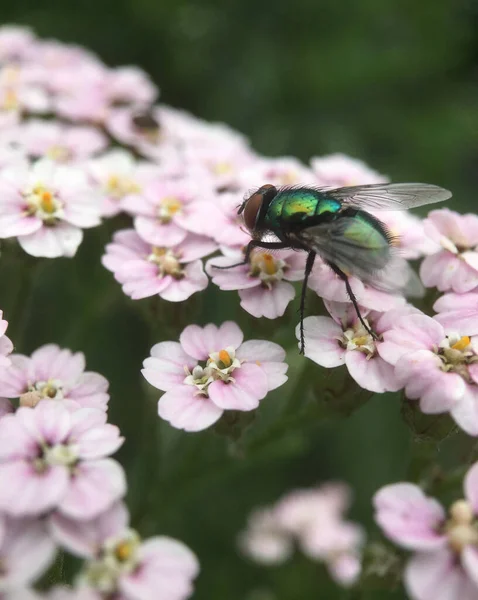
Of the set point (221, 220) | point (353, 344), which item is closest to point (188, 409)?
point (353, 344)

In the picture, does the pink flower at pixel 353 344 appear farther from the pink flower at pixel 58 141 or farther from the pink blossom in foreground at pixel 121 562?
the pink flower at pixel 58 141

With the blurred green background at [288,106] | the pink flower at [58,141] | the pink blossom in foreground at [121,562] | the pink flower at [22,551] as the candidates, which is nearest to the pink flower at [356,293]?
the pink blossom in foreground at [121,562]

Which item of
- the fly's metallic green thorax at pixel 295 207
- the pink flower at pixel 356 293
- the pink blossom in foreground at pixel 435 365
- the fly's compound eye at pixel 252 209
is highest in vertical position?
the fly's metallic green thorax at pixel 295 207

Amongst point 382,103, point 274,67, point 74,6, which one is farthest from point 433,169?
point 74,6

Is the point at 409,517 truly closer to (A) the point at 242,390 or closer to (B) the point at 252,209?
(A) the point at 242,390

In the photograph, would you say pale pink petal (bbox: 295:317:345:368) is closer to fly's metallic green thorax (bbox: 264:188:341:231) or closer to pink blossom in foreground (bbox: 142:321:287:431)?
pink blossom in foreground (bbox: 142:321:287:431)

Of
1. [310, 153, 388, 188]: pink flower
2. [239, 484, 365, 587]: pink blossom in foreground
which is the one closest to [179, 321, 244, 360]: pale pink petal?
[310, 153, 388, 188]: pink flower

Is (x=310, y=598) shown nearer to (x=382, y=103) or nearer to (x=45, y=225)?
(x=45, y=225)
